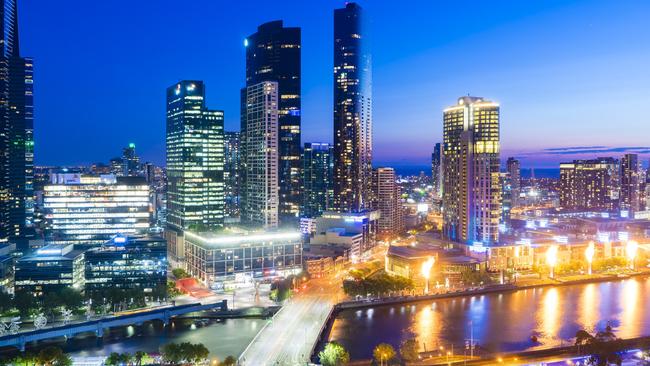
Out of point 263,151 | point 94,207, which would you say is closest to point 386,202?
point 263,151

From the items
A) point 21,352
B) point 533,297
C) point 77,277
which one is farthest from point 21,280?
point 533,297

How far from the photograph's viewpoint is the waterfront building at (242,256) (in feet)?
110

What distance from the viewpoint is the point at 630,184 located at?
208ft

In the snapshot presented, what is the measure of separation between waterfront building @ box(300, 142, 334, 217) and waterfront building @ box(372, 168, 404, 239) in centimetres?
486

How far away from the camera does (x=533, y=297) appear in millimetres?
33219

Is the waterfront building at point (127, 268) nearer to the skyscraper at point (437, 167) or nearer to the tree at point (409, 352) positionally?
the tree at point (409, 352)

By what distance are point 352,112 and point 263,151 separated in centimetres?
1893

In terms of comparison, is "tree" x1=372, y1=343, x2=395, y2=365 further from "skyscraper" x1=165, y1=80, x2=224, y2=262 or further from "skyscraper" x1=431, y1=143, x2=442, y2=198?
"skyscraper" x1=431, y1=143, x2=442, y2=198

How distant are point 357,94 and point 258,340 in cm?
4433

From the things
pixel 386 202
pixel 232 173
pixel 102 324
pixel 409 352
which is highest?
pixel 232 173

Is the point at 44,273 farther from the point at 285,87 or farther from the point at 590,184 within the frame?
the point at 590,184

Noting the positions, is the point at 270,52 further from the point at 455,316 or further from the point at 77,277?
the point at 455,316

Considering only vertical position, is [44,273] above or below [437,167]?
below

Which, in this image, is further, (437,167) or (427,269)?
(437,167)
